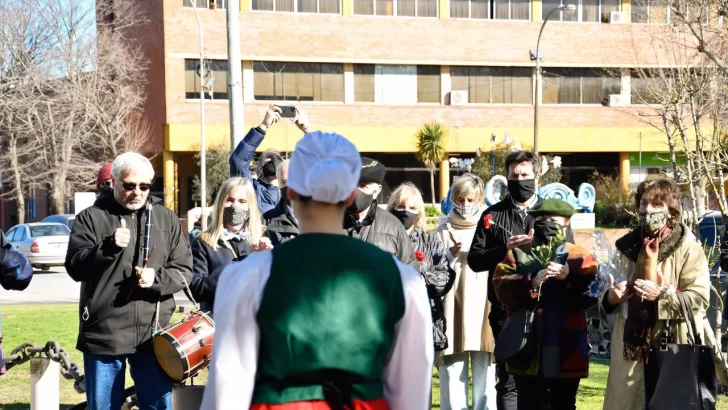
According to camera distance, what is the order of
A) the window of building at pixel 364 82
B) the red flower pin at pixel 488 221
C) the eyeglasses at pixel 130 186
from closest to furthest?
the eyeglasses at pixel 130 186 < the red flower pin at pixel 488 221 < the window of building at pixel 364 82

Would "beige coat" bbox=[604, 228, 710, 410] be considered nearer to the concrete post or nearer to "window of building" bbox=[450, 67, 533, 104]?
the concrete post

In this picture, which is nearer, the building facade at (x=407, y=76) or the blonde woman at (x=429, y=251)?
the blonde woman at (x=429, y=251)

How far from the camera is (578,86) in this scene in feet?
171

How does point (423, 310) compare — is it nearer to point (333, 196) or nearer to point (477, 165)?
point (333, 196)

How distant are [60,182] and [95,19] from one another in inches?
306

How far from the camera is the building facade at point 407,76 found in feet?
155

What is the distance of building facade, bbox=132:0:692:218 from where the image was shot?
4712cm

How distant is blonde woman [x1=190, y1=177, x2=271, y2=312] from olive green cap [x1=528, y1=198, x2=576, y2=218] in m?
1.80

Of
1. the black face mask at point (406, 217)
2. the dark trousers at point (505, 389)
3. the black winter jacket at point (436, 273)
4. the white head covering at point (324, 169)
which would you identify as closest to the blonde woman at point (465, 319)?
the black winter jacket at point (436, 273)

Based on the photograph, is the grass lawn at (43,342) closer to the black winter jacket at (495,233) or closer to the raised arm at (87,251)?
the black winter jacket at (495,233)

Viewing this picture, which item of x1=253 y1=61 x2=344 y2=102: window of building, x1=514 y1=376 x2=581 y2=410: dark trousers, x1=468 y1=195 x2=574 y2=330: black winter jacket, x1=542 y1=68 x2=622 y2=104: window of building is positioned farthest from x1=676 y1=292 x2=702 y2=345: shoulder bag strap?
x1=542 y1=68 x2=622 y2=104: window of building

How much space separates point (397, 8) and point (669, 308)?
4534cm

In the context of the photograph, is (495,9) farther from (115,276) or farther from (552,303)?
(115,276)

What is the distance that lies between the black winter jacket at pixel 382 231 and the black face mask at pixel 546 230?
0.80 meters
